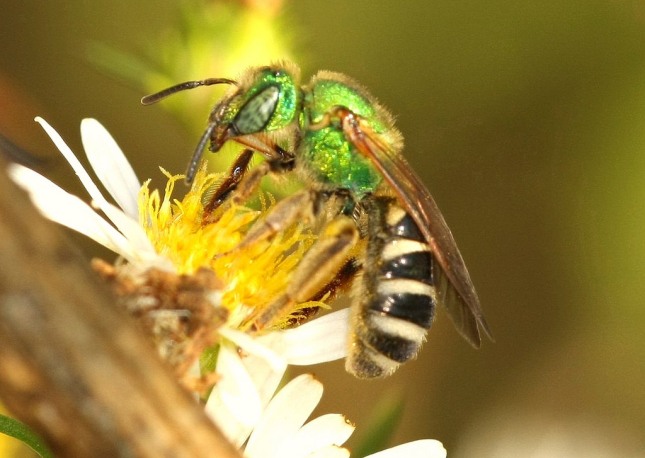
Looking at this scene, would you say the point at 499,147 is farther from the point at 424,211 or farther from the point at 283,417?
the point at 283,417

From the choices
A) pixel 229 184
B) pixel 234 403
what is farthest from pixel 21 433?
pixel 229 184

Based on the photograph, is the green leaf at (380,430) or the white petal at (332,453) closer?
the white petal at (332,453)

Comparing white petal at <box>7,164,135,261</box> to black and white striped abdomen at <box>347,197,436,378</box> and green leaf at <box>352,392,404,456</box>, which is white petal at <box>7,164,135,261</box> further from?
green leaf at <box>352,392,404,456</box>

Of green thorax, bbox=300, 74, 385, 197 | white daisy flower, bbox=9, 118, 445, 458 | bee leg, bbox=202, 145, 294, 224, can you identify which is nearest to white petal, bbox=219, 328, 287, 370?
white daisy flower, bbox=9, 118, 445, 458

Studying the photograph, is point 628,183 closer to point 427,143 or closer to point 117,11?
point 427,143

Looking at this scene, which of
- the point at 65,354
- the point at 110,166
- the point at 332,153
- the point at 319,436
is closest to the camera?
the point at 65,354

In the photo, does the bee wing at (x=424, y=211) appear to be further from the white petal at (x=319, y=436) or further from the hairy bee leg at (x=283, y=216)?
the white petal at (x=319, y=436)

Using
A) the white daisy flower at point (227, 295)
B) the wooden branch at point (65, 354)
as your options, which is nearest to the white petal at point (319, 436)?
the white daisy flower at point (227, 295)
